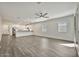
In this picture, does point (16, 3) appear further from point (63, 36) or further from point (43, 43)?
point (63, 36)

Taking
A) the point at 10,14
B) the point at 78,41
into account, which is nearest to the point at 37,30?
the point at 10,14

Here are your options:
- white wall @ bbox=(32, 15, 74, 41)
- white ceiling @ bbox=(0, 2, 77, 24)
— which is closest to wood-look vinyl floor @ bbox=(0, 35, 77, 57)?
white wall @ bbox=(32, 15, 74, 41)

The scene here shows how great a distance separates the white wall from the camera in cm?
282

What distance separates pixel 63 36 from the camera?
9.45ft

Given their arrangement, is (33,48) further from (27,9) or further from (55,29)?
(27,9)

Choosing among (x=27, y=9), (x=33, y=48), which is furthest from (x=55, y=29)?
(x=27, y=9)

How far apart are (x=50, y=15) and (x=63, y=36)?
1.92 feet

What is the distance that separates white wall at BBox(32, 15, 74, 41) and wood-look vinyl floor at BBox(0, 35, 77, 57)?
0.40ft

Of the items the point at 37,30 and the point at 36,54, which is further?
the point at 37,30

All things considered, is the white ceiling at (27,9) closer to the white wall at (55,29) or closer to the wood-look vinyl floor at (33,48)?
the white wall at (55,29)

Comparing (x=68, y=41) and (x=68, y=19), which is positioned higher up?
(x=68, y=19)

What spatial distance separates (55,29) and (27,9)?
82 centimetres

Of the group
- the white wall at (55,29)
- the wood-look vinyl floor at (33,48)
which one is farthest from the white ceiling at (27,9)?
the wood-look vinyl floor at (33,48)

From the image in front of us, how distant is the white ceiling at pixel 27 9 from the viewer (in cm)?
272
